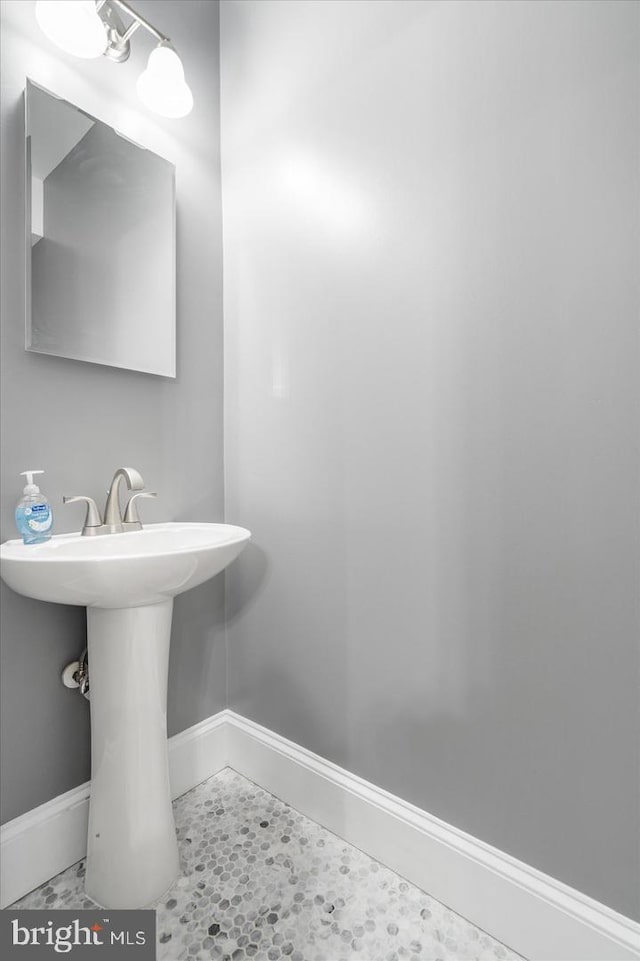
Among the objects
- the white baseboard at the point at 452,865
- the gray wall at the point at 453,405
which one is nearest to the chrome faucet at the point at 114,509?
the gray wall at the point at 453,405

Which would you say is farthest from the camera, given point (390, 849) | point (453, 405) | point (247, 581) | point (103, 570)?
point (247, 581)

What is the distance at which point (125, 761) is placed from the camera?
3.34 ft

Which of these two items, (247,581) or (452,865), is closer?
(452,865)

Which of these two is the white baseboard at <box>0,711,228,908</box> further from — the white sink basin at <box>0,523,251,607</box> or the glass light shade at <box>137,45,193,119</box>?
the glass light shade at <box>137,45,193,119</box>

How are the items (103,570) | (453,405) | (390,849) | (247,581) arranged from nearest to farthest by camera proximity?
(103,570), (453,405), (390,849), (247,581)

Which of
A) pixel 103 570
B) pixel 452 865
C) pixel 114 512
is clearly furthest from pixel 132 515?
pixel 452 865

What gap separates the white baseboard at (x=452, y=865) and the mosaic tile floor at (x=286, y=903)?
4cm

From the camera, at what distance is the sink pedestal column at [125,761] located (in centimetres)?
100

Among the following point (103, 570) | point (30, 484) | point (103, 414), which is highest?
point (103, 414)

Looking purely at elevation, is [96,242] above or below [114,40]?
below

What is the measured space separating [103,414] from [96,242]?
0.42 meters

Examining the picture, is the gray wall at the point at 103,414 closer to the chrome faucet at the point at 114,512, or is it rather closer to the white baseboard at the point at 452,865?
the chrome faucet at the point at 114,512

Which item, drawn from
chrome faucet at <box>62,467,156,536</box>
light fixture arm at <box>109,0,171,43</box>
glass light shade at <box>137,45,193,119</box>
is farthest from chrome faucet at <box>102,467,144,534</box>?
light fixture arm at <box>109,0,171,43</box>

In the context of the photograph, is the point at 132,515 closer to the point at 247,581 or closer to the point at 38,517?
the point at 38,517
